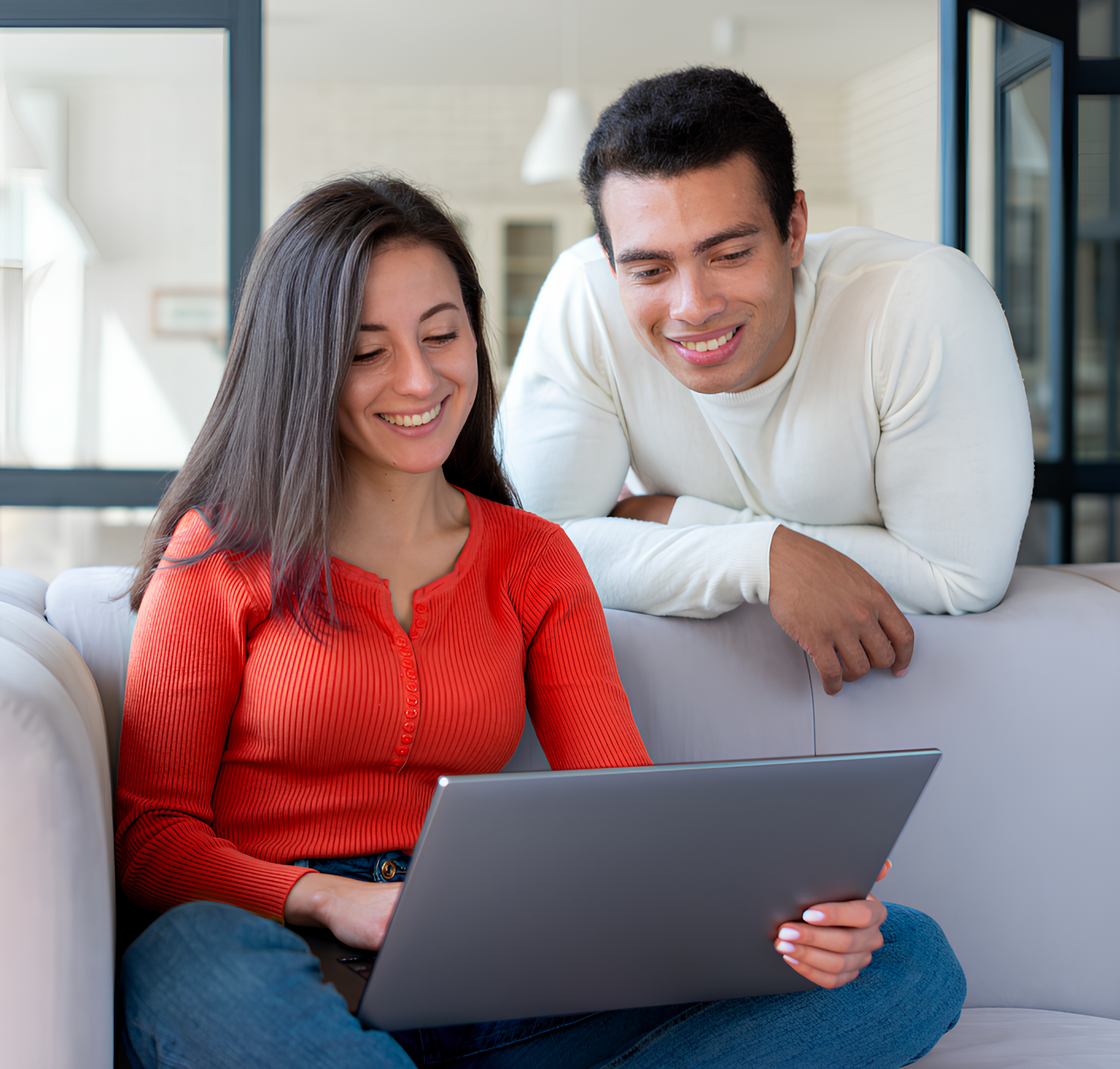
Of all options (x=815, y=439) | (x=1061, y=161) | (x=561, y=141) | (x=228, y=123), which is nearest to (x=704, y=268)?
(x=815, y=439)

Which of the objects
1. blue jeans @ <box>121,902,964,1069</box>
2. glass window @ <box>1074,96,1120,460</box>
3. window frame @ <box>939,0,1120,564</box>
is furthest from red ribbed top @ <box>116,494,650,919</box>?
glass window @ <box>1074,96,1120,460</box>

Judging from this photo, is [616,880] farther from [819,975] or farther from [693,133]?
[693,133]

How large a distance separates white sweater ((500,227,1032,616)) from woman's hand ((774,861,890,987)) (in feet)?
1.59

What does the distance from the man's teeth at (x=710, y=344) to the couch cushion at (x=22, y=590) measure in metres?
0.86

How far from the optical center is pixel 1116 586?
1.52 m

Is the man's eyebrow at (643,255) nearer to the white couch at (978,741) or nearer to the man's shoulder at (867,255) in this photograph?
the man's shoulder at (867,255)

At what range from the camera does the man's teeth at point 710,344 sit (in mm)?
1389

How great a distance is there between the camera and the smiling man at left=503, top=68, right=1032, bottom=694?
1.33 metres

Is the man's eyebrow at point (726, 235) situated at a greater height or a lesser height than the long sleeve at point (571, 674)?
greater

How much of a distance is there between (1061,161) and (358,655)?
208cm

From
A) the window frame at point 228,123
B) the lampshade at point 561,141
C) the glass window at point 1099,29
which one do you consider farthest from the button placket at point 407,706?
the lampshade at point 561,141

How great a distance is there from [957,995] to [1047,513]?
5.75ft

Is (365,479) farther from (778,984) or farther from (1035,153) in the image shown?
(1035,153)

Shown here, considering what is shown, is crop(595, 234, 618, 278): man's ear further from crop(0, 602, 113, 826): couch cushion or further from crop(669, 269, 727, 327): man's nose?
crop(0, 602, 113, 826): couch cushion
